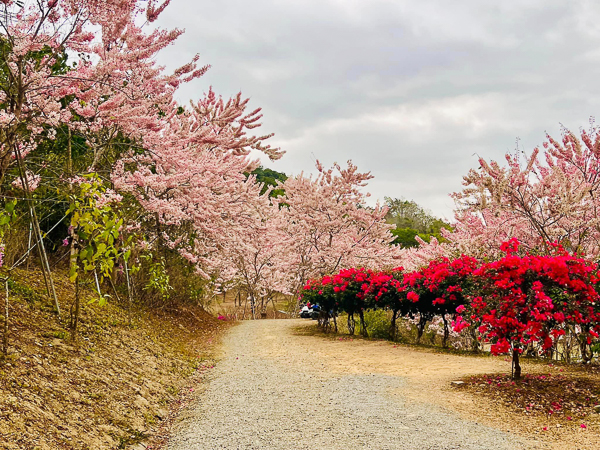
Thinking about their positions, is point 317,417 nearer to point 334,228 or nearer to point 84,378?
point 84,378

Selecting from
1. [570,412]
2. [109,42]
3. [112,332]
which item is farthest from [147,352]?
[570,412]

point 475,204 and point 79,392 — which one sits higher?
point 475,204

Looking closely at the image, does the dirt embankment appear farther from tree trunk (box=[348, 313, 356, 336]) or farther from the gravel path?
tree trunk (box=[348, 313, 356, 336])

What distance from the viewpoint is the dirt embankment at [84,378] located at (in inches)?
137

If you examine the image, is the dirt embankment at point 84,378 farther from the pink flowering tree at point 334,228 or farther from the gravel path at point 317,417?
the pink flowering tree at point 334,228

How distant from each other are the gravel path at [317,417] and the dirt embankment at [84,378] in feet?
1.62

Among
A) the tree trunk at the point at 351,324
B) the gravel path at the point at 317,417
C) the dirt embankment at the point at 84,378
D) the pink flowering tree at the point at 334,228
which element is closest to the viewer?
the dirt embankment at the point at 84,378

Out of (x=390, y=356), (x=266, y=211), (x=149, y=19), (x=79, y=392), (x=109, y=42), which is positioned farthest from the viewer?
(x=266, y=211)

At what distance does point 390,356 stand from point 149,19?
7333 millimetres

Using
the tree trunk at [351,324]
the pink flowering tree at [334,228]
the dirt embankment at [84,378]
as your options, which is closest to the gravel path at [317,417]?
the dirt embankment at [84,378]

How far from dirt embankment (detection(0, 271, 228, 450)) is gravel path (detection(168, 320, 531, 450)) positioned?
1.62 ft

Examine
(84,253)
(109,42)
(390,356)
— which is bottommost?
(390,356)

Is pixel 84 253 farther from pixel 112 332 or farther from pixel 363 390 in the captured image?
pixel 363 390

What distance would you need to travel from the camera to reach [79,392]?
Result: 4.28 m
